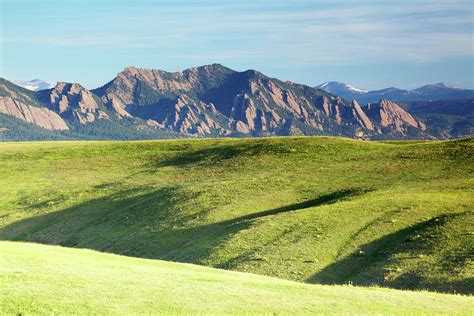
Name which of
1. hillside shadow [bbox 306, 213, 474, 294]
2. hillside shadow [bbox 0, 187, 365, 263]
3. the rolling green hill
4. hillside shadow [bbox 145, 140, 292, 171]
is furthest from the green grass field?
hillside shadow [bbox 145, 140, 292, 171]

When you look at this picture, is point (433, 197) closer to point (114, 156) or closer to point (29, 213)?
point (29, 213)

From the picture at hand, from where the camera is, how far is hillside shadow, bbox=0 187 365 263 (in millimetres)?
64562

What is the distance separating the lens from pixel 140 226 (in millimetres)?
74562

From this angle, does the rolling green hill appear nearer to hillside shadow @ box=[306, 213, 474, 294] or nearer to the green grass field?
hillside shadow @ box=[306, 213, 474, 294]

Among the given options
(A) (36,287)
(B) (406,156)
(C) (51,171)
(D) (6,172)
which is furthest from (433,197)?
(D) (6,172)

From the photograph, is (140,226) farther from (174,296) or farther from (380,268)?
(174,296)

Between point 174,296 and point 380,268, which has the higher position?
point 174,296

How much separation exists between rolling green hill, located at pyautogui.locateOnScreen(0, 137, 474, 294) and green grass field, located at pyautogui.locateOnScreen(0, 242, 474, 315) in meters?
16.8

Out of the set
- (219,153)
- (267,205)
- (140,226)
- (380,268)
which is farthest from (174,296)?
(219,153)

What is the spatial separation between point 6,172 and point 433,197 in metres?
77.4

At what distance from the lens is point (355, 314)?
26438 millimetres

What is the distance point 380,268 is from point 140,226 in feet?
110

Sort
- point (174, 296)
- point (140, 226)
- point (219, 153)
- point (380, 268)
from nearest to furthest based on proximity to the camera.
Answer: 1. point (174, 296)
2. point (380, 268)
3. point (140, 226)
4. point (219, 153)

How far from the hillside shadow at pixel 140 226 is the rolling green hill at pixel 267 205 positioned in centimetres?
21
